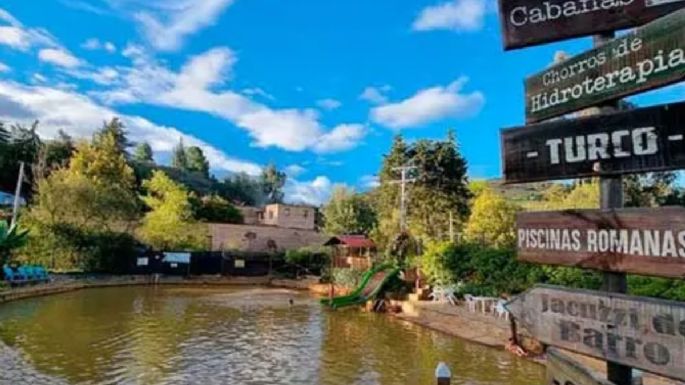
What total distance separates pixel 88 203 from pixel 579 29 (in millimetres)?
30821

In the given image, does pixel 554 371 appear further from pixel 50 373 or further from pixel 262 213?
pixel 262 213

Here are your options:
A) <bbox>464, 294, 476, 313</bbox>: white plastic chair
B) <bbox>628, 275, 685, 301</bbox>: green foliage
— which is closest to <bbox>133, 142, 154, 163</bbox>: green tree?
<bbox>464, 294, 476, 313</bbox>: white plastic chair

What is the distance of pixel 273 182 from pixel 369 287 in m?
62.3

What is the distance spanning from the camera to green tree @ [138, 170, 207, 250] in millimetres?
32906

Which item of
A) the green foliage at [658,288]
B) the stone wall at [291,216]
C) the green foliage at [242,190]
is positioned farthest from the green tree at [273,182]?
the green foliage at [658,288]

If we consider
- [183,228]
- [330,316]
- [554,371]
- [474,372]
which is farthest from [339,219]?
[554,371]

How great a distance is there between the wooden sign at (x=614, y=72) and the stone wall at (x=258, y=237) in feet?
118

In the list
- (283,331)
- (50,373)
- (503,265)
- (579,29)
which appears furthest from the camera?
(503,265)

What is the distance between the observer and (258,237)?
132 feet

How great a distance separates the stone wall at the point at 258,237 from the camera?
126 feet

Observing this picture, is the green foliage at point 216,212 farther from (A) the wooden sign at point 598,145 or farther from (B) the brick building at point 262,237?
(A) the wooden sign at point 598,145

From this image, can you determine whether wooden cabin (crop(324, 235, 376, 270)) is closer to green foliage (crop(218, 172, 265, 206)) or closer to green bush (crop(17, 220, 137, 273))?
green bush (crop(17, 220, 137, 273))

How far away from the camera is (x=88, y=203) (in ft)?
95.9

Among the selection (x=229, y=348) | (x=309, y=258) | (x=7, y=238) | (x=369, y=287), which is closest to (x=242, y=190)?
(x=309, y=258)
